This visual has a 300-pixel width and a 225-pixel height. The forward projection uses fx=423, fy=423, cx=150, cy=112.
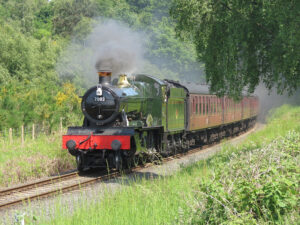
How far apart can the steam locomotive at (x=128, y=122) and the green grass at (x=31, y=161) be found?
1215 mm

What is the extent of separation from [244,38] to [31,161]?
769 cm

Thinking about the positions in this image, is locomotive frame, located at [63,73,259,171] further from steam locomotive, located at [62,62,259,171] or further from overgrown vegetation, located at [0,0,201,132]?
overgrown vegetation, located at [0,0,201,132]

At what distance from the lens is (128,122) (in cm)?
1348

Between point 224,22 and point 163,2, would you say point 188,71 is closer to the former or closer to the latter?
point 163,2

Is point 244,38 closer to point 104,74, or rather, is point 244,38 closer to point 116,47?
point 104,74

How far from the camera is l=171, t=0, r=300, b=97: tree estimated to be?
1148 centimetres

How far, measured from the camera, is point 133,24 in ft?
140

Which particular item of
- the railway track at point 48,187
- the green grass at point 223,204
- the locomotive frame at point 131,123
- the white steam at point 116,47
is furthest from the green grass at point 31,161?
the green grass at point 223,204

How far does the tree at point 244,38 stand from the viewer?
37.7 ft

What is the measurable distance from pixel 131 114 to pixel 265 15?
512cm

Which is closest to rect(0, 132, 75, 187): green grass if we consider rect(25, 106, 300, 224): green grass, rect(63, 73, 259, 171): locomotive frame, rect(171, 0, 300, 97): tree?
rect(63, 73, 259, 171): locomotive frame

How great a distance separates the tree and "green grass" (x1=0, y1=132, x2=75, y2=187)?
5.77m

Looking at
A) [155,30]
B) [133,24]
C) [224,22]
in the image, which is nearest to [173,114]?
[224,22]

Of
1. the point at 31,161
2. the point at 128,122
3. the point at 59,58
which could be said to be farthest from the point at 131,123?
the point at 59,58
